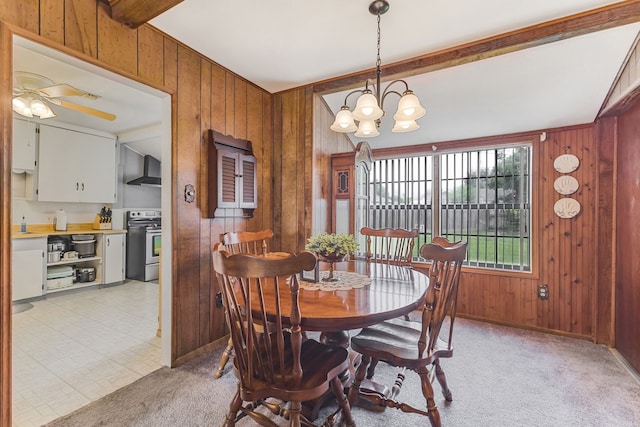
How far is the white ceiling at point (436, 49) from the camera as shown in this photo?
202 centimetres

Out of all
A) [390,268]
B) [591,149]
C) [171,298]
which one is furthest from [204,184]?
[591,149]

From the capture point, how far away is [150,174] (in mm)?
5637

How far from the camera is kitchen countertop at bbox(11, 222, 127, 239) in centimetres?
387

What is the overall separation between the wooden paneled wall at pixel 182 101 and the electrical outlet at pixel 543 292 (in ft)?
10.2

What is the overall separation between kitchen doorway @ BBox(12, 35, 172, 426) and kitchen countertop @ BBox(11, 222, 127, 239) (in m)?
0.12

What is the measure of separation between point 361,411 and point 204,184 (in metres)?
2.13

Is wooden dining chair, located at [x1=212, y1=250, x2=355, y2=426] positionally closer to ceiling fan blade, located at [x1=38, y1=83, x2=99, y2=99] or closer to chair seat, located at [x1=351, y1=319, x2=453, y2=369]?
chair seat, located at [x1=351, y1=319, x2=453, y2=369]

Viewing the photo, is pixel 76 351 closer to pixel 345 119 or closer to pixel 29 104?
pixel 29 104

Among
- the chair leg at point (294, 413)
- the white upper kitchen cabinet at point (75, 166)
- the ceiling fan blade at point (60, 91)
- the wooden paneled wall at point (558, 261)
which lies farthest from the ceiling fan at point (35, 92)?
the wooden paneled wall at point (558, 261)

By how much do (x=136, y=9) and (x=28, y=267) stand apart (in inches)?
154

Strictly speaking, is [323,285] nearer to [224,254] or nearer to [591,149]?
[224,254]

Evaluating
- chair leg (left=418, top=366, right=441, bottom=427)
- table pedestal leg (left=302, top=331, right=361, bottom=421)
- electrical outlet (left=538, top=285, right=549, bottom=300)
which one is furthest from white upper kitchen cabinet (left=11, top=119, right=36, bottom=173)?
electrical outlet (left=538, top=285, right=549, bottom=300)

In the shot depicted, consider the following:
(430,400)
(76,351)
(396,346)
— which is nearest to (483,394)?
(430,400)

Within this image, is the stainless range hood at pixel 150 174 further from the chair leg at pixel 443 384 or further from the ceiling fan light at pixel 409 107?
the chair leg at pixel 443 384
